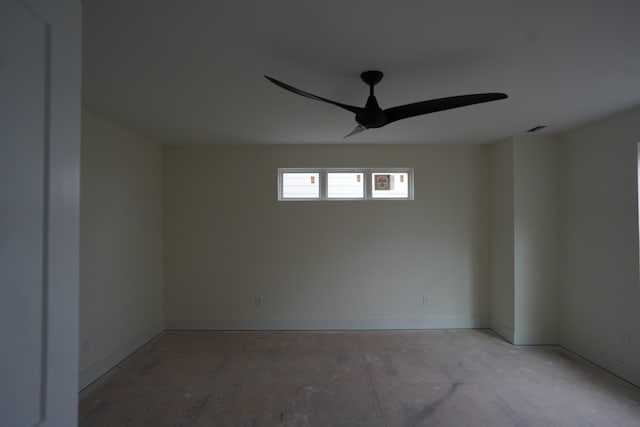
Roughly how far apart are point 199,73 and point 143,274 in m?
2.68

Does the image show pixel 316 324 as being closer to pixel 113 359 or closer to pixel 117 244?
pixel 113 359

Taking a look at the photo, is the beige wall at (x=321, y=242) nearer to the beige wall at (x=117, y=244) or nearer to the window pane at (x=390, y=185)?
the window pane at (x=390, y=185)

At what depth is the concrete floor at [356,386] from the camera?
237 cm

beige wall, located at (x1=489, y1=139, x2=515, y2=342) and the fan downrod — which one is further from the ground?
the fan downrod

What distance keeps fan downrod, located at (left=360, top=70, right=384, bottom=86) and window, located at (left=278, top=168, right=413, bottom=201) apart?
220 cm

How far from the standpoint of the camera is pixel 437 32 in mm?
1644

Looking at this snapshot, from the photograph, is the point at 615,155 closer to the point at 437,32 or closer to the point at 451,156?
the point at 451,156

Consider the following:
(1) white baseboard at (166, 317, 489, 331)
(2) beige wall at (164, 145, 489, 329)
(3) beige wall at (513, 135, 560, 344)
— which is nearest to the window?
(2) beige wall at (164, 145, 489, 329)

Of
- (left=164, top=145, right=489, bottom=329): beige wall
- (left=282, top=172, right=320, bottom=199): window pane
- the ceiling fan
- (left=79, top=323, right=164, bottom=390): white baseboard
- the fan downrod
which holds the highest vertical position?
the fan downrod

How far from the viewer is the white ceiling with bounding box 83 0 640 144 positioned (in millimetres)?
1480

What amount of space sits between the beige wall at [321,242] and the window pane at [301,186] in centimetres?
14

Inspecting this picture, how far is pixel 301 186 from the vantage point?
4320 millimetres

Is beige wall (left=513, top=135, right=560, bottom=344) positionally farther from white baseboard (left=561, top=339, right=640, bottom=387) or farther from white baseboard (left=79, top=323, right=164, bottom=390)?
white baseboard (left=79, top=323, right=164, bottom=390)

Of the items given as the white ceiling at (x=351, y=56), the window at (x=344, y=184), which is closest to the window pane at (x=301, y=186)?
the window at (x=344, y=184)
